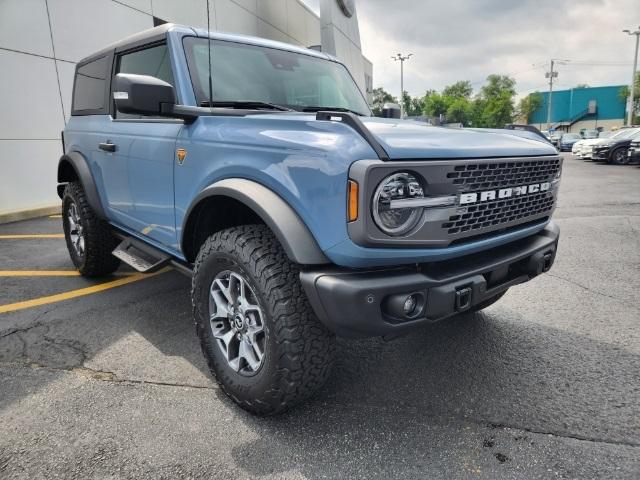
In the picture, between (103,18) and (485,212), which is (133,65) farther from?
(103,18)

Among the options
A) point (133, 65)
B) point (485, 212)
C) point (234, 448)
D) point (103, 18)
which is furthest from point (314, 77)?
point (103, 18)

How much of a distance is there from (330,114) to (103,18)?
34.3 feet

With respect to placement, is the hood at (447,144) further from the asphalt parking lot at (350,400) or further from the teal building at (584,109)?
the teal building at (584,109)

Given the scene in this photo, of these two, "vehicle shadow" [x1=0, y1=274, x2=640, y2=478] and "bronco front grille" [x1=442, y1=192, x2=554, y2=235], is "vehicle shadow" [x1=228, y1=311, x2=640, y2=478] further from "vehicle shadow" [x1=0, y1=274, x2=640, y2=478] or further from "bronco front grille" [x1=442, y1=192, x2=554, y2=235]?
"bronco front grille" [x1=442, y1=192, x2=554, y2=235]

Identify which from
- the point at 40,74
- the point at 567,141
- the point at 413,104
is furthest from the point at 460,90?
the point at 40,74

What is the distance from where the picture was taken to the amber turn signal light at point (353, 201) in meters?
1.82

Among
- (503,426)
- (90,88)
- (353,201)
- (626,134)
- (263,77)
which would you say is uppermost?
(626,134)

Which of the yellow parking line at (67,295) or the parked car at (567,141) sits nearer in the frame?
the yellow parking line at (67,295)

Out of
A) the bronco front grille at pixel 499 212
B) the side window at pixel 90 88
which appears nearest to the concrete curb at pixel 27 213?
the side window at pixel 90 88

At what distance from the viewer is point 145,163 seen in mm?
3090

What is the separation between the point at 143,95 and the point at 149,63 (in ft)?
3.41

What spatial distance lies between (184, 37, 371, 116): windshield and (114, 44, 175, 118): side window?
0.18 m

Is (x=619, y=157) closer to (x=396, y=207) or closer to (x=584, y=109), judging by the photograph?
(x=396, y=207)

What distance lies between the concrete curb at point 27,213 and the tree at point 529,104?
274 feet
